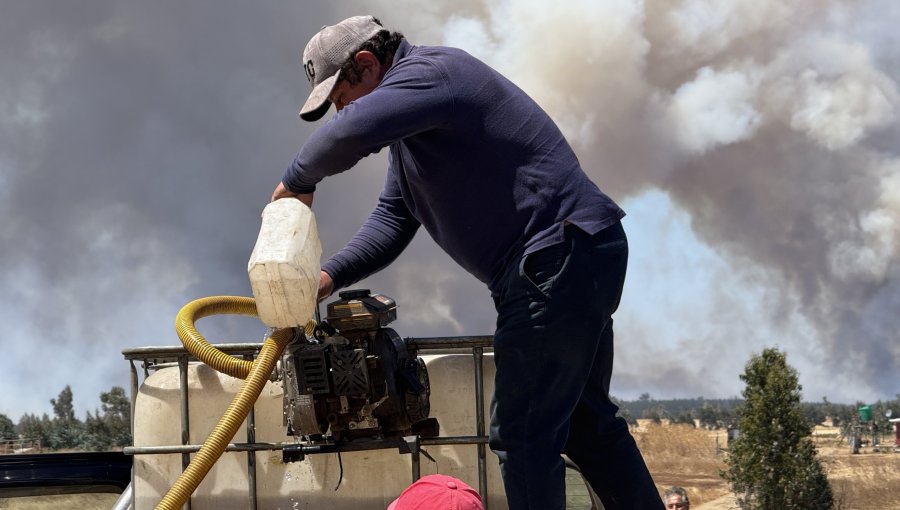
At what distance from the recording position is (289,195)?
3414 mm

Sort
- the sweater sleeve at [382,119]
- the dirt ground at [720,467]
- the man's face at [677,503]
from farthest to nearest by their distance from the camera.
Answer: the dirt ground at [720,467] → the man's face at [677,503] → the sweater sleeve at [382,119]

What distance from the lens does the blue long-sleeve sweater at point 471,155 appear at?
124 inches

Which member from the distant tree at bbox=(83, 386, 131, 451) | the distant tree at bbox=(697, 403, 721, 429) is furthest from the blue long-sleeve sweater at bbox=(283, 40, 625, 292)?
the distant tree at bbox=(697, 403, 721, 429)

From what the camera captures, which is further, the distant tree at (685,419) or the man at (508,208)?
the distant tree at (685,419)

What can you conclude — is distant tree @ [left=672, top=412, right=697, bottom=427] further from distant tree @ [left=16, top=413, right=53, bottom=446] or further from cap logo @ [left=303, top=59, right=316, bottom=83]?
cap logo @ [left=303, top=59, right=316, bottom=83]

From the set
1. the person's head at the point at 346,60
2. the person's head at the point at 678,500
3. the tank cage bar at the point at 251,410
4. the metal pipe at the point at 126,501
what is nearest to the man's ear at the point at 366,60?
the person's head at the point at 346,60

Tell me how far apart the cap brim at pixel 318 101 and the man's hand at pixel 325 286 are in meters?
0.79

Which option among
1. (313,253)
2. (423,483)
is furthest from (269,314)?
(423,483)

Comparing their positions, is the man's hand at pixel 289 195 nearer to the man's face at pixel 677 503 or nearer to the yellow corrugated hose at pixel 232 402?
the yellow corrugated hose at pixel 232 402

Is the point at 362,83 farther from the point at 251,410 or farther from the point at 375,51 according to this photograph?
the point at 251,410

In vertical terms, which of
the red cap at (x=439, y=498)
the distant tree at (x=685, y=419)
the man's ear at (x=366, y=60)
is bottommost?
the distant tree at (x=685, y=419)

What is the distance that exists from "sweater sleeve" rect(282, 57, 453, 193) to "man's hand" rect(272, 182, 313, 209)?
0.14 metres

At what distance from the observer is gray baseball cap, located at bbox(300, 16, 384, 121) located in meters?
3.38

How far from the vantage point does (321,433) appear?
150 inches
